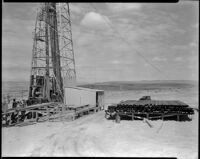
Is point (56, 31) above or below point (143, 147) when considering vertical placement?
above

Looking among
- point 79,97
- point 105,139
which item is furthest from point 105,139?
point 79,97

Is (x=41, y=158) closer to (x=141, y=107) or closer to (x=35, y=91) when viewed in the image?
(x=141, y=107)

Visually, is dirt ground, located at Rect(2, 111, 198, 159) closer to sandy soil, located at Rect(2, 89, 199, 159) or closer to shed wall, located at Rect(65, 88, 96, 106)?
sandy soil, located at Rect(2, 89, 199, 159)

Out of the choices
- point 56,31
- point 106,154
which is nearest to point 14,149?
point 106,154

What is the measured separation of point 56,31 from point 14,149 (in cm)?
1547

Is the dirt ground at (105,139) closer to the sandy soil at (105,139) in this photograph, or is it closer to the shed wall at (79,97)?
the sandy soil at (105,139)

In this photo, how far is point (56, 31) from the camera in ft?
78.0

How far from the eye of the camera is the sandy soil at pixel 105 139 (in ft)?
32.3

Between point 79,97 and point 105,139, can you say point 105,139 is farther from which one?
point 79,97

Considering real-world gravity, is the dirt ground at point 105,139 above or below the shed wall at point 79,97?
below

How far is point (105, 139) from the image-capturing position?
12.0m

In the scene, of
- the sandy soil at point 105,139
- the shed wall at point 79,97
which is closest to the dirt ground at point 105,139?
the sandy soil at point 105,139

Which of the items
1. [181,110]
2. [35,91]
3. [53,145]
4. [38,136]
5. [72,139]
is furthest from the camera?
[35,91]

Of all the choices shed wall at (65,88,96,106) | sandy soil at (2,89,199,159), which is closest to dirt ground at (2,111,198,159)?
sandy soil at (2,89,199,159)
